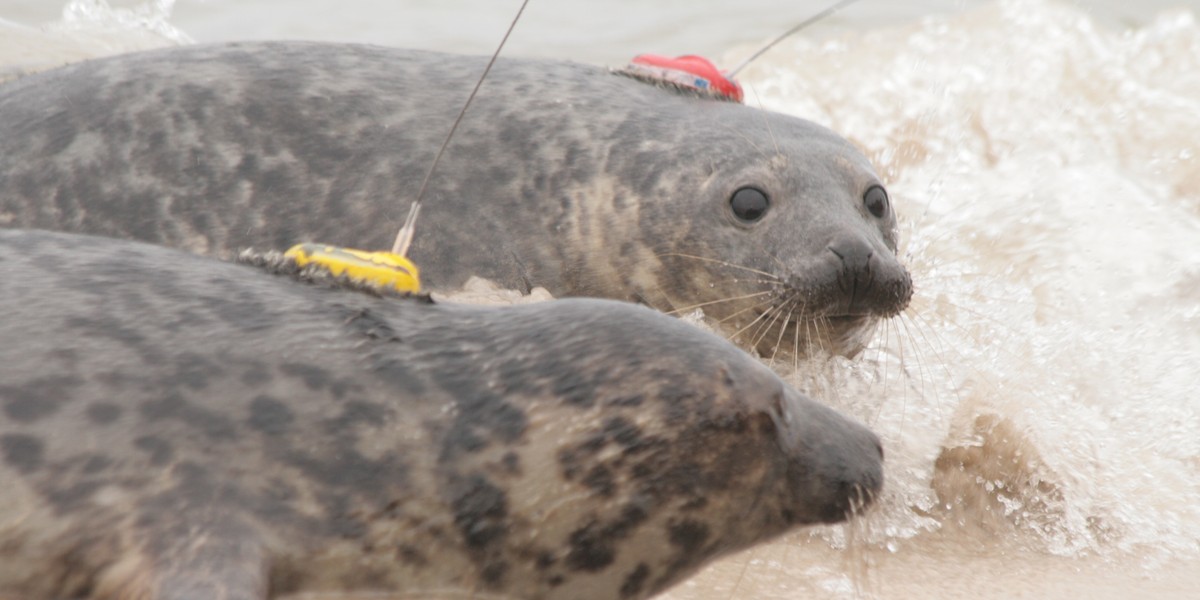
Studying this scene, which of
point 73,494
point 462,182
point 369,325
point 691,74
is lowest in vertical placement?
point 73,494

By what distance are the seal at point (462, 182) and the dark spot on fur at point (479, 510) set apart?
1.99 meters

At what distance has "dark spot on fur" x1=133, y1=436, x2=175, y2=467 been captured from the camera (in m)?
2.38

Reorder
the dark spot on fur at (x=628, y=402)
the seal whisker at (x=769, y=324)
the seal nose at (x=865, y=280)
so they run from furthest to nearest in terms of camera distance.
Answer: the seal whisker at (x=769, y=324) → the seal nose at (x=865, y=280) → the dark spot on fur at (x=628, y=402)

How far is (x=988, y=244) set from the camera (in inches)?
273

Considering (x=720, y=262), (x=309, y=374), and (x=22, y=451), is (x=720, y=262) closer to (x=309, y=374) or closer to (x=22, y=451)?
(x=309, y=374)

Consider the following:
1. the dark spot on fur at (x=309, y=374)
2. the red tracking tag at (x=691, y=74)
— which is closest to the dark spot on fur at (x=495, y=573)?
the dark spot on fur at (x=309, y=374)

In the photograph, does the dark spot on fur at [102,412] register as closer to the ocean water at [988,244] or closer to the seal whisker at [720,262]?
the ocean water at [988,244]

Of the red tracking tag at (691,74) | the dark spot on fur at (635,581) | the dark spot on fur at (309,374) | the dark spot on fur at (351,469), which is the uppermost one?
the red tracking tag at (691,74)

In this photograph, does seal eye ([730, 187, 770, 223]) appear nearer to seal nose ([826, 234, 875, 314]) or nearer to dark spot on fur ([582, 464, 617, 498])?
seal nose ([826, 234, 875, 314])

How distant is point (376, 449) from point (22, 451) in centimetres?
52

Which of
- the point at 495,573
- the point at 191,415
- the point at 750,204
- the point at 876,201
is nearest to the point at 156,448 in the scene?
the point at 191,415

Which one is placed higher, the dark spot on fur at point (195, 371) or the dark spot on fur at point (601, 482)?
the dark spot on fur at point (601, 482)

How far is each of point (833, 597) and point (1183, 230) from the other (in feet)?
14.8

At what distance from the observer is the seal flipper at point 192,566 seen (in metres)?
2.20
